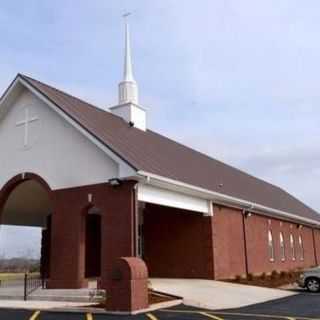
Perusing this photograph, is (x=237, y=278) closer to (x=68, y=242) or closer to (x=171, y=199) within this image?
(x=171, y=199)

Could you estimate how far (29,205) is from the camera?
2867 centimetres

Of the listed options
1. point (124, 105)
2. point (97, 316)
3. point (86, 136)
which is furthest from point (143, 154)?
point (97, 316)

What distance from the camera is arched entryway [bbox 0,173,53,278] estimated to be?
887 inches

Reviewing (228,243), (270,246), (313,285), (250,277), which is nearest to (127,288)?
(313,285)

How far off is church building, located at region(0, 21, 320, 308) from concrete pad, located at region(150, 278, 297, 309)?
6.48ft

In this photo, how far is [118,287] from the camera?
1520 centimetres

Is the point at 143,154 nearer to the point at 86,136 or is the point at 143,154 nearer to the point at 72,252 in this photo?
the point at 86,136

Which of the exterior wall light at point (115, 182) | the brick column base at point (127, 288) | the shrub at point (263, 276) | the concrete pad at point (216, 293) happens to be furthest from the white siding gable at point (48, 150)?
the shrub at point (263, 276)

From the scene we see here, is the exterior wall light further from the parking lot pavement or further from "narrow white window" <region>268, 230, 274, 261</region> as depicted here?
"narrow white window" <region>268, 230, 274, 261</region>

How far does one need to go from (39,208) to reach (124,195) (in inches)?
491

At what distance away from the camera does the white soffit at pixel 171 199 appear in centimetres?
1952

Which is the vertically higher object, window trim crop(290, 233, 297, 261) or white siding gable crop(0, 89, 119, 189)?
white siding gable crop(0, 89, 119, 189)

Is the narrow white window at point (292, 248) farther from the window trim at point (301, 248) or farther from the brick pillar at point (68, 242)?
the brick pillar at point (68, 242)

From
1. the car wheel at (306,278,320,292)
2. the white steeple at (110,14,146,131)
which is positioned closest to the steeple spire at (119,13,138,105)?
the white steeple at (110,14,146,131)
